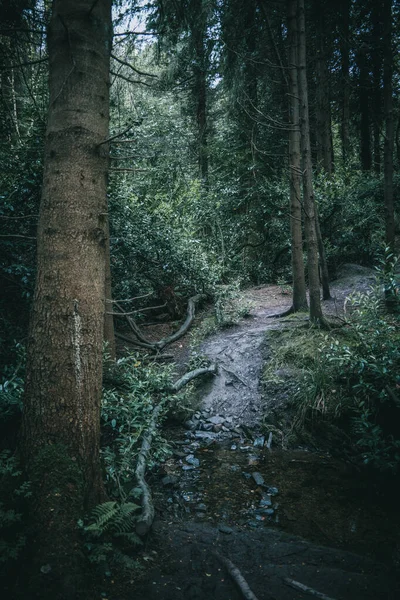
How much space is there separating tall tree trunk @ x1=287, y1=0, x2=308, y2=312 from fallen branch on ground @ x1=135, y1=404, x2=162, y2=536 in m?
5.06

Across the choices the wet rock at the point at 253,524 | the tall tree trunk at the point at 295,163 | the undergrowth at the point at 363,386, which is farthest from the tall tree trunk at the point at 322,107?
the wet rock at the point at 253,524

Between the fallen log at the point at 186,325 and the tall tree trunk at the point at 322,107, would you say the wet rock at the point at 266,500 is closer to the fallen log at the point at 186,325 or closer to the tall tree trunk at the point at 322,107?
the fallen log at the point at 186,325

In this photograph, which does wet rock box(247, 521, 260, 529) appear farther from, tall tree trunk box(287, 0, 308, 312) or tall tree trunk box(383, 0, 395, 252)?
tall tree trunk box(287, 0, 308, 312)

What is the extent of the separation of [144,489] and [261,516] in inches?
50.0

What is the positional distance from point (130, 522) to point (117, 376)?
2809 mm

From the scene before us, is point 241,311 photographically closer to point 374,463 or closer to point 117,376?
point 117,376

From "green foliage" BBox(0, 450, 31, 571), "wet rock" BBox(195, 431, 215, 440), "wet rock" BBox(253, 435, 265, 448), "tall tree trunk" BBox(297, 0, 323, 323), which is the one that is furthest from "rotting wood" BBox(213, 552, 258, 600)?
"tall tree trunk" BBox(297, 0, 323, 323)

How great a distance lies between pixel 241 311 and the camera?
9289mm

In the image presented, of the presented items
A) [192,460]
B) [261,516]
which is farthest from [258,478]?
[192,460]

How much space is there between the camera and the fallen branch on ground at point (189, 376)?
613 centimetres

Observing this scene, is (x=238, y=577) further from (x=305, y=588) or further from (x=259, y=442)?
(x=259, y=442)

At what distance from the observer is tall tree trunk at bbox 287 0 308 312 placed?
22.9ft

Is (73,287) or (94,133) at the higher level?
(94,133)

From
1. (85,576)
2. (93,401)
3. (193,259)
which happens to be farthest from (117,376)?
(193,259)
